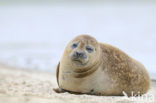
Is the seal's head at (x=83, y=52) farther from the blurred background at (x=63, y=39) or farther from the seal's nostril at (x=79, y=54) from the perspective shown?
the blurred background at (x=63, y=39)

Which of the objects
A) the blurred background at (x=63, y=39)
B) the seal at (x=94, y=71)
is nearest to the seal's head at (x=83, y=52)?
the seal at (x=94, y=71)

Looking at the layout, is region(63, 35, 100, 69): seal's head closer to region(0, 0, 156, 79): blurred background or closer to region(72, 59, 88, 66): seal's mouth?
region(72, 59, 88, 66): seal's mouth

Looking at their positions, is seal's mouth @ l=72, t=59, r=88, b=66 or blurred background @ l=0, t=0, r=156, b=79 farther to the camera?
blurred background @ l=0, t=0, r=156, b=79

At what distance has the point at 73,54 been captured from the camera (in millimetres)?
4590

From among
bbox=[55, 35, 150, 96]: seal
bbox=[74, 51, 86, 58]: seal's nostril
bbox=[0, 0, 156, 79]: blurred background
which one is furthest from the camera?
bbox=[0, 0, 156, 79]: blurred background

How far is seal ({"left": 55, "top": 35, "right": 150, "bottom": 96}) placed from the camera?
4707mm

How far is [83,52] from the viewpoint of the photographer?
4621 mm

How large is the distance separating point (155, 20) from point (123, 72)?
14.9m

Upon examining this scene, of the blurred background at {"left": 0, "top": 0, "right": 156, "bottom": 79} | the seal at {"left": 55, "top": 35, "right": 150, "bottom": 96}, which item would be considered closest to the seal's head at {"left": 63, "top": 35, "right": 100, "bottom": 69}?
the seal at {"left": 55, "top": 35, "right": 150, "bottom": 96}

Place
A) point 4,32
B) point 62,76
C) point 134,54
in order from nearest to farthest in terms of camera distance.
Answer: point 62,76
point 134,54
point 4,32

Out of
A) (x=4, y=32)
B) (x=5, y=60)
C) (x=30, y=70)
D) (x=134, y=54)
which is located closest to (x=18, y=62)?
(x=5, y=60)

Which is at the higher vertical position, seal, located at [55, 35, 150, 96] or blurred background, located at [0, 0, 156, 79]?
blurred background, located at [0, 0, 156, 79]

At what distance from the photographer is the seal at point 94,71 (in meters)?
4.71

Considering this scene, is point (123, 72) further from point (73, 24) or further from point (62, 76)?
point (73, 24)
